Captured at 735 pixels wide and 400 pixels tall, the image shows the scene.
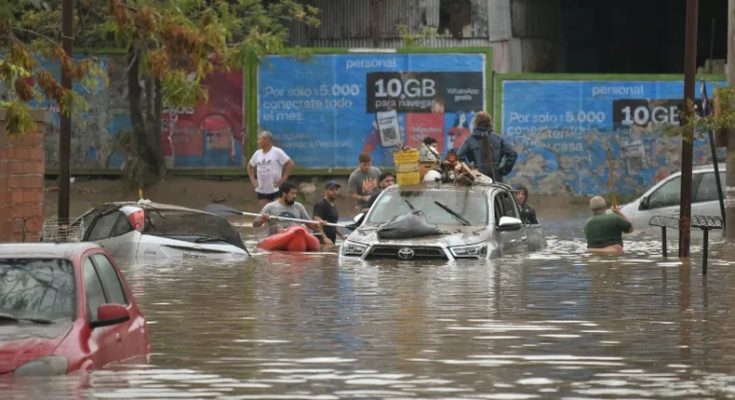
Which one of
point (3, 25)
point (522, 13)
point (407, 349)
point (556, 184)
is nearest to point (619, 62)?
point (522, 13)

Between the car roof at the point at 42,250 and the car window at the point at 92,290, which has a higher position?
the car roof at the point at 42,250

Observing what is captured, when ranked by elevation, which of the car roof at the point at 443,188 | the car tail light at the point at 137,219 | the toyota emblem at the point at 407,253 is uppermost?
the car roof at the point at 443,188

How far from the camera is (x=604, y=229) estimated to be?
955 inches

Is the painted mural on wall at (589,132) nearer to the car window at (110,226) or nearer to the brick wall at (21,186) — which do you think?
the brick wall at (21,186)

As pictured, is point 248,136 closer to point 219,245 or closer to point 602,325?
point 219,245

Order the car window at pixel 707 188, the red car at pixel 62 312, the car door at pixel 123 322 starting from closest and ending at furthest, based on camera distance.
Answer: the red car at pixel 62 312 → the car door at pixel 123 322 → the car window at pixel 707 188

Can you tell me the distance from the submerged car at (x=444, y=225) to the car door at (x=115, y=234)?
2.57 m

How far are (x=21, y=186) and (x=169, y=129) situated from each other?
42.5 feet

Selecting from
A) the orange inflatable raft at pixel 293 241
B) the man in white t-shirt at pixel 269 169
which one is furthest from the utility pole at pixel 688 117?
the man in white t-shirt at pixel 269 169

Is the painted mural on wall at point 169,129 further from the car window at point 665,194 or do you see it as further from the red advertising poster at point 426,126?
the car window at point 665,194

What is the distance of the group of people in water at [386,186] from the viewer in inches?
955

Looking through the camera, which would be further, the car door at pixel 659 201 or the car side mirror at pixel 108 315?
the car door at pixel 659 201

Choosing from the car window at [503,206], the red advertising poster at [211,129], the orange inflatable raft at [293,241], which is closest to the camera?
the car window at [503,206]

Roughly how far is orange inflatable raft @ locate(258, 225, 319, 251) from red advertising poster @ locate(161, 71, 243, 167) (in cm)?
1127
